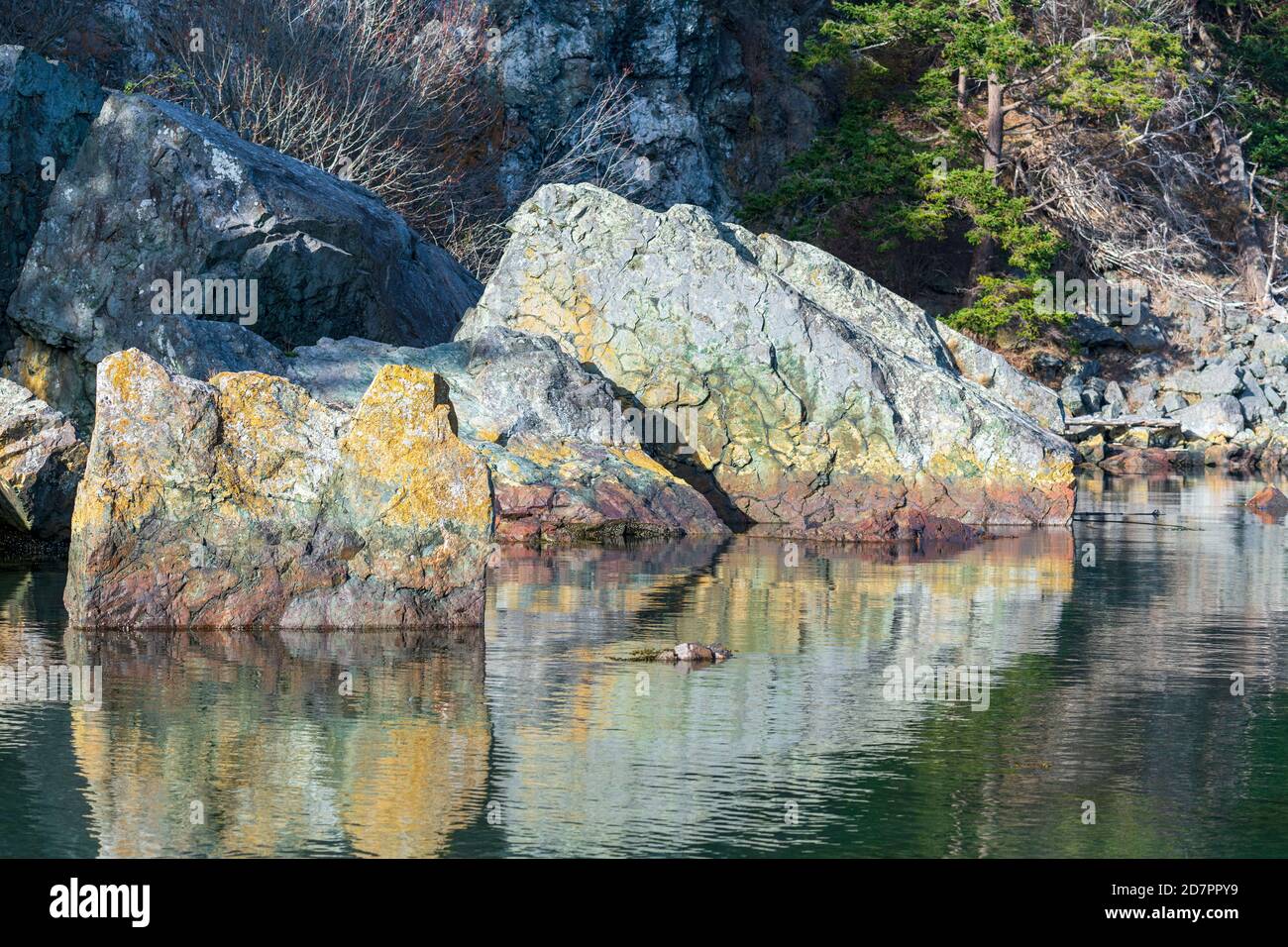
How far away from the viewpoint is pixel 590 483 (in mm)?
19062

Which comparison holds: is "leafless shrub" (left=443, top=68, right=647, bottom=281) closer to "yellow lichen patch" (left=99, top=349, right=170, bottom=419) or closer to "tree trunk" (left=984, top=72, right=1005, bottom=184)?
"tree trunk" (left=984, top=72, right=1005, bottom=184)

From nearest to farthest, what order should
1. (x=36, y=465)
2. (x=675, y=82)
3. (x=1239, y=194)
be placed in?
(x=36, y=465) → (x=675, y=82) → (x=1239, y=194)

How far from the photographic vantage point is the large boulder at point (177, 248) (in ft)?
72.5

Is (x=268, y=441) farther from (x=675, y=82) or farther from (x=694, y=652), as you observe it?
(x=675, y=82)

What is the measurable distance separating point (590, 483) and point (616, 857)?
1217 centimetres

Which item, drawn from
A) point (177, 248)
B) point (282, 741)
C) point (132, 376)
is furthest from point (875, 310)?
point (282, 741)

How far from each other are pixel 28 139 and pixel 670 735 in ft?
56.0

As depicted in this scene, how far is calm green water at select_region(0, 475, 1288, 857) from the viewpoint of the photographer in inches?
290

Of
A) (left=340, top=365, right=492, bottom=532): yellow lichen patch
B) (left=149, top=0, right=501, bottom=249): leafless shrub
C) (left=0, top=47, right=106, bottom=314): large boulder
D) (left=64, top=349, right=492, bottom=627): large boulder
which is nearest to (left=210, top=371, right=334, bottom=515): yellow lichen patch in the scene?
(left=64, top=349, right=492, bottom=627): large boulder

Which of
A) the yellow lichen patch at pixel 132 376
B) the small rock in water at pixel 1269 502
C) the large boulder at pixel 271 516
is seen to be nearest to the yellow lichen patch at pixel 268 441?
the large boulder at pixel 271 516

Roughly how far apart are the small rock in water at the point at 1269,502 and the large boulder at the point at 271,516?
15739 mm

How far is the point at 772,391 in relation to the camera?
21250mm
